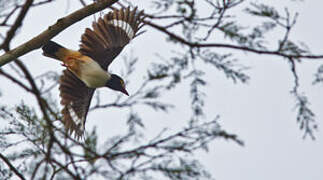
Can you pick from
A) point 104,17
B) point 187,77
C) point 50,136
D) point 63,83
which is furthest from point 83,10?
point 187,77

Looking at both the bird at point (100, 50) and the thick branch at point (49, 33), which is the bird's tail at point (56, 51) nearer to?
the bird at point (100, 50)

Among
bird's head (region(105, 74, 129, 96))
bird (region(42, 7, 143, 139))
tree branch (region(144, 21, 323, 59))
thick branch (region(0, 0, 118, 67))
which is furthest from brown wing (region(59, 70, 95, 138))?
thick branch (region(0, 0, 118, 67))

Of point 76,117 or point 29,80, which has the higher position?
point 29,80

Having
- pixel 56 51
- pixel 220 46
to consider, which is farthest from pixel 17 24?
pixel 220 46

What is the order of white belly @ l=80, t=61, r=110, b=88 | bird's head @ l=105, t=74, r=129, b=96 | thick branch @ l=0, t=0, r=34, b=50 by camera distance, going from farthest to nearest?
bird's head @ l=105, t=74, r=129, b=96 < white belly @ l=80, t=61, r=110, b=88 < thick branch @ l=0, t=0, r=34, b=50

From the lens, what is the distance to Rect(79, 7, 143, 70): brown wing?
2164 mm

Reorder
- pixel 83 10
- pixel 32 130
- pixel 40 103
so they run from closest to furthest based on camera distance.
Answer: pixel 83 10 → pixel 32 130 → pixel 40 103

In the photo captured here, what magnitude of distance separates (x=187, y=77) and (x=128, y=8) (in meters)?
→ 0.88

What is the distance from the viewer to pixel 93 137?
268 cm

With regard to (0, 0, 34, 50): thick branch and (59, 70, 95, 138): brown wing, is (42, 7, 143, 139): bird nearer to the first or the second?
(59, 70, 95, 138): brown wing

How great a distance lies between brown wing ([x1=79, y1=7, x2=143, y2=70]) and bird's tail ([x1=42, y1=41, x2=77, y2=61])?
66 millimetres

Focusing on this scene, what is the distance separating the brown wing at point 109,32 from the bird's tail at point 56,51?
66 millimetres

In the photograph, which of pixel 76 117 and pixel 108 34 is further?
pixel 76 117

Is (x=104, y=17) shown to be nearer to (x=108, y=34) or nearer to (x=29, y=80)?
(x=108, y=34)
